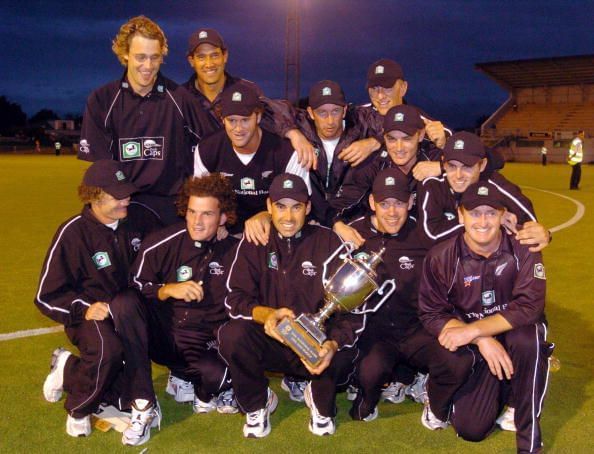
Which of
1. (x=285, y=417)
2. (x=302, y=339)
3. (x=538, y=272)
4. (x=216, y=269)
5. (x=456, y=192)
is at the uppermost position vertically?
(x=456, y=192)

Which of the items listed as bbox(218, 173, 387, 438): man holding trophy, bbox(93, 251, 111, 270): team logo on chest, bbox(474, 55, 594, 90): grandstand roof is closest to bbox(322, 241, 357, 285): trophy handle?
bbox(218, 173, 387, 438): man holding trophy

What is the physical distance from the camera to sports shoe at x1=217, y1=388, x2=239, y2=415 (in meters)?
4.55

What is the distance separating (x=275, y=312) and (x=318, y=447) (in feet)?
2.73

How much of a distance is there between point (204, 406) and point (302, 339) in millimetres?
1080

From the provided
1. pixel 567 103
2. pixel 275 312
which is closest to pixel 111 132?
pixel 275 312

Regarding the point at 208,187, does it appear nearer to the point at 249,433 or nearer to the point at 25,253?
the point at 249,433

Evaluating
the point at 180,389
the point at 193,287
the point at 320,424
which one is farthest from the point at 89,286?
the point at 320,424

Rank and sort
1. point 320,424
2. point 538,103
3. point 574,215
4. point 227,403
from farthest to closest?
point 538,103
point 574,215
point 227,403
point 320,424

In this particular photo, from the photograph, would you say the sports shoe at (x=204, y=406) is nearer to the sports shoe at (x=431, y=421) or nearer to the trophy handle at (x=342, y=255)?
the trophy handle at (x=342, y=255)

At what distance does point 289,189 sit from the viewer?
4.38 metres

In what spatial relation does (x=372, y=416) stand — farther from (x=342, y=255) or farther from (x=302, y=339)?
(x=342, y=255)

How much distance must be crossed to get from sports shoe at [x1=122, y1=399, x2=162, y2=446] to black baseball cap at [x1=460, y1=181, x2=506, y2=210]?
2264 mm

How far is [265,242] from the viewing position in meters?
4.50

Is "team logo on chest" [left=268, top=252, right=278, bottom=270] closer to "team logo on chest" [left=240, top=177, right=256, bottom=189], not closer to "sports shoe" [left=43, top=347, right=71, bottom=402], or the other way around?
"team logo on chest" [left=240, top=177, right=256, bottom=189]
